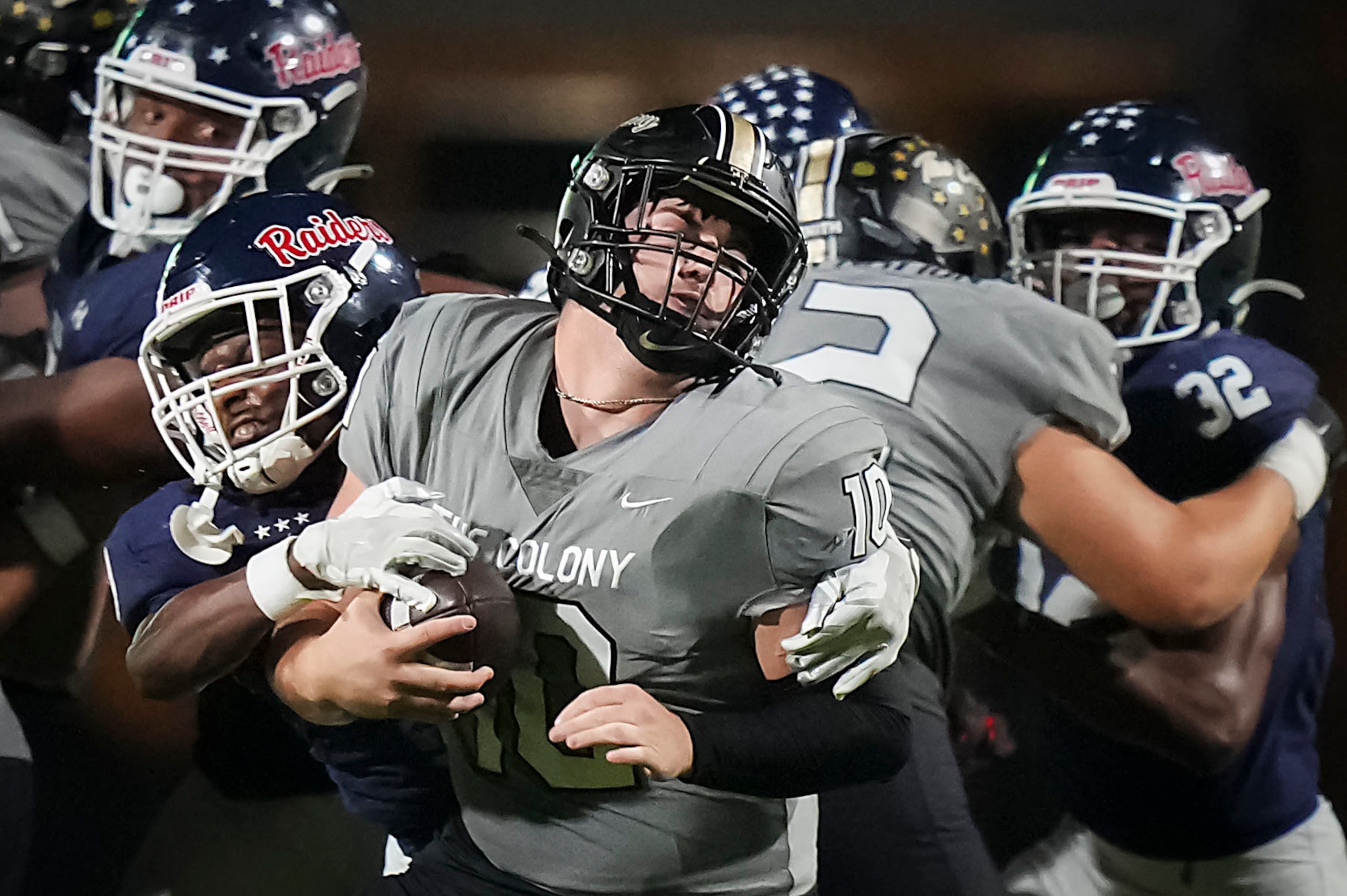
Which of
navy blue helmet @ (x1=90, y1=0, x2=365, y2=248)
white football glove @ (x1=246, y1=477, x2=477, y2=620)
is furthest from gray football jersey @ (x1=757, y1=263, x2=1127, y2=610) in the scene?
navy blue helmet @ (x1=90, y1=0, x2=365, y2=248)

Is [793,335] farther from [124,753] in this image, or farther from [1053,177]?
[124,753]

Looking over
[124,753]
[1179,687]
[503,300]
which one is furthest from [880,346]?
[124,753]

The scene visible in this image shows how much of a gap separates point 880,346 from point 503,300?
52 cm

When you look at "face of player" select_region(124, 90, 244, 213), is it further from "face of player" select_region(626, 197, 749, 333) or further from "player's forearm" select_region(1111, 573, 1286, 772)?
"player's forearm" select_region(1111, 573, 1286, 772)

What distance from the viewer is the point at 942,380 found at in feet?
5.54

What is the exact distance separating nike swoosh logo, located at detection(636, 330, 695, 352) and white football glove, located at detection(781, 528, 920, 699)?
340 mm

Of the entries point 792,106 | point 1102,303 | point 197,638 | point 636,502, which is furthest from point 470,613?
point 1102,303

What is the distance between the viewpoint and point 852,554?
1539 mm

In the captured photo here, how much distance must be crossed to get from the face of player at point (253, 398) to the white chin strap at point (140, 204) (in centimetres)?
27

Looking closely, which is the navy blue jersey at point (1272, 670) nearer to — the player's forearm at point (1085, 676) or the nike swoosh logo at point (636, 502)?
the player's forearm at point (1085, 676)

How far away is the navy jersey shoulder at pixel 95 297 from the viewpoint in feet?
5.55

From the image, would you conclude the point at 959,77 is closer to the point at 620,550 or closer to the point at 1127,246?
the point at 1127,246

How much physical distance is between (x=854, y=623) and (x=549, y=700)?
0.40 m

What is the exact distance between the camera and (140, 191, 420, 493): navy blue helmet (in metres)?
1.58
